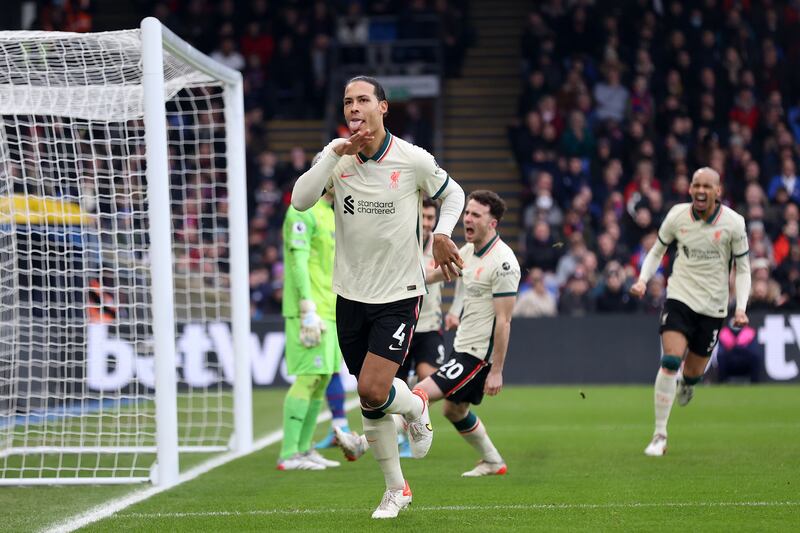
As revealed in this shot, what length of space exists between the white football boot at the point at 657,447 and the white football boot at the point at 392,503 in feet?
11.2

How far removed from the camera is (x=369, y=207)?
21.7ft

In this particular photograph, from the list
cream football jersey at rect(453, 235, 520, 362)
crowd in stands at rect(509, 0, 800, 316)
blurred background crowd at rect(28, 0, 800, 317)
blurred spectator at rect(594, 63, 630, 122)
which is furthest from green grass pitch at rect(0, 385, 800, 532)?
blurred spectator at rect(594, 63, 630, 122)

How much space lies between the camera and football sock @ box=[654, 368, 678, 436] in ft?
32.5

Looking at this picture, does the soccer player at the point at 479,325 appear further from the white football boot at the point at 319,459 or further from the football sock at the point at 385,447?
the football sock at the point at 385,447

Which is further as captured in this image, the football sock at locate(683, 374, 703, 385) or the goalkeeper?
the football sock at locate(683, 374, 703, 385)

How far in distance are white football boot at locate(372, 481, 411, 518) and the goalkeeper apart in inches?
96.0

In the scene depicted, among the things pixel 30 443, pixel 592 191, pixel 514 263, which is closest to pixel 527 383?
pixel 592 191

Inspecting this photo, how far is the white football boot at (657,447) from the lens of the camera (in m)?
9.62

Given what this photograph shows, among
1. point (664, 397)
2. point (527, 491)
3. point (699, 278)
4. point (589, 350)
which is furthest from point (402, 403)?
point (589, 350)

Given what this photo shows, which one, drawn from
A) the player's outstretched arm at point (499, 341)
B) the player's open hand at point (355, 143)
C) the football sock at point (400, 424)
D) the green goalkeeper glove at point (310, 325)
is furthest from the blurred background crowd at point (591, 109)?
the player's open hand at point (355, 143)

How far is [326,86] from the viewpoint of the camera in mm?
24203

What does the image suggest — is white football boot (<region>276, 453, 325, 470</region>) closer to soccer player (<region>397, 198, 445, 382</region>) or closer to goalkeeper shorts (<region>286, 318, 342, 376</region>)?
goalkeeper shorts (<region>286, 318, 342, 376</region>)

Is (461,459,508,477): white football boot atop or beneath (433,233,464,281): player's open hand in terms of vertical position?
beneath

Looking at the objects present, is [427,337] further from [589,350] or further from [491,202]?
[589,350]
